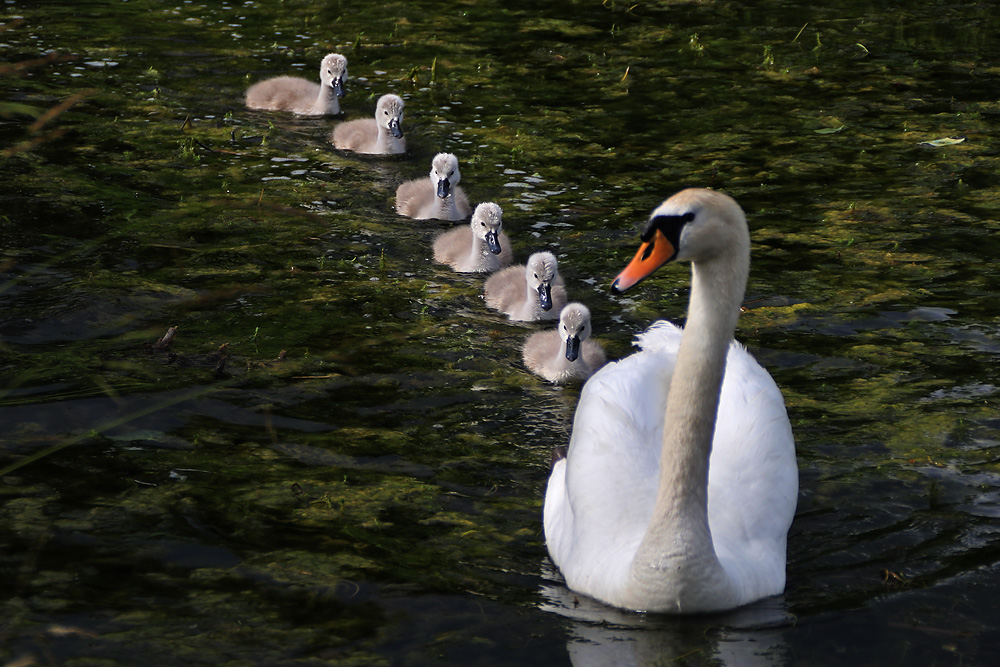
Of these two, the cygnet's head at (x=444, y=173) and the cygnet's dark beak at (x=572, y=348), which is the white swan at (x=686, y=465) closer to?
the cygnet's dark beak at (x=572, y=348)

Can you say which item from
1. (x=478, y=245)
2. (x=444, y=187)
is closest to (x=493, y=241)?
(x=478, y=245)

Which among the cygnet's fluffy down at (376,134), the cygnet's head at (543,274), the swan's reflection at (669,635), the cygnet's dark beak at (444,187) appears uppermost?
the cygnet's fluffy down at (376,134)

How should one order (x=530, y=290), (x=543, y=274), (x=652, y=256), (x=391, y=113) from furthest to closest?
(x=391, y=113) < (x=530, y=290) < (x=543, y=274) < (x=652, y=256)

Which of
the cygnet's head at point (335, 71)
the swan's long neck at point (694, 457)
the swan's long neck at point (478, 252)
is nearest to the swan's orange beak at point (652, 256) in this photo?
the swan's long neck at point (694, 457)

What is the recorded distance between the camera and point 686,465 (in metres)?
3.93

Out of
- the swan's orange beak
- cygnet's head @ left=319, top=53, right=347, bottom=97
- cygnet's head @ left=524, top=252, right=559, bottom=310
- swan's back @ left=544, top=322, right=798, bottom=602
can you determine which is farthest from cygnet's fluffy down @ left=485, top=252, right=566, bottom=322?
cygnet's head @ left=319, top=53, right=347, bottom=97

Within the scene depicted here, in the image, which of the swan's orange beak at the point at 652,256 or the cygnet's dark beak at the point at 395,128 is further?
the cygnet's dark beak at the point at 395,128

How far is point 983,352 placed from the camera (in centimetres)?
599

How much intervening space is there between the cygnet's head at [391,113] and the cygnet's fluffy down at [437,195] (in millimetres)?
727

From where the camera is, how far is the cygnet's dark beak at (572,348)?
6152mm

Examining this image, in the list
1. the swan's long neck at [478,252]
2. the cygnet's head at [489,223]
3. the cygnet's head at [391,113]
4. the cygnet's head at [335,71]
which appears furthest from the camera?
the cygnet's head at [335,71]

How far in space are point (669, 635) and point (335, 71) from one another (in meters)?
7.10

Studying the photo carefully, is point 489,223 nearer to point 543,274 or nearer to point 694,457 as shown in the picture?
point 543,274

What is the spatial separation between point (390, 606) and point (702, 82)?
305 inches
